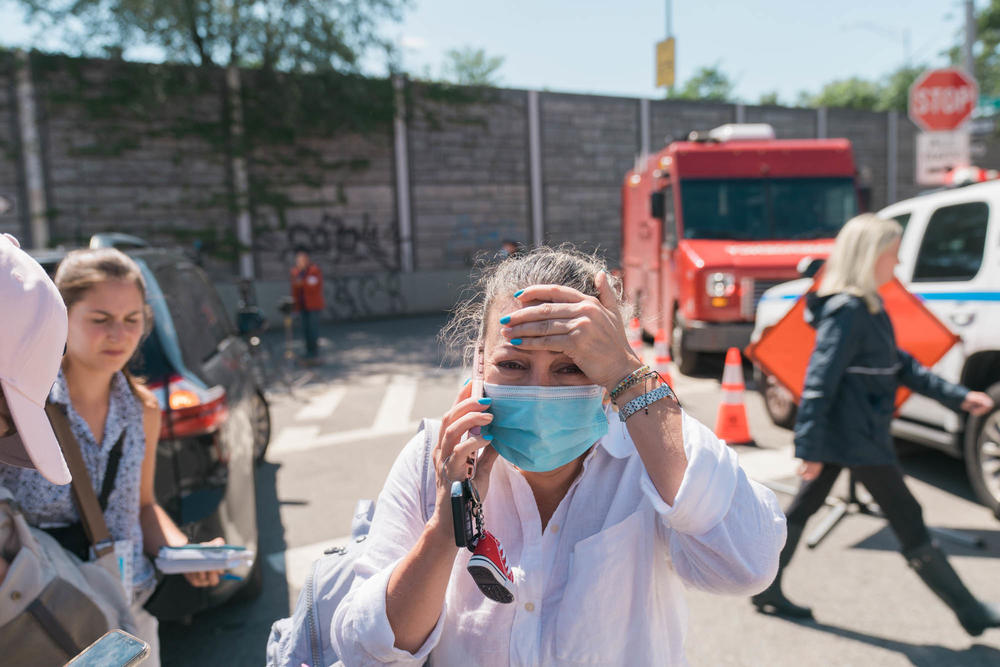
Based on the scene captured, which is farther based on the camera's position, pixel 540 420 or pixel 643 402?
pixel 540 420

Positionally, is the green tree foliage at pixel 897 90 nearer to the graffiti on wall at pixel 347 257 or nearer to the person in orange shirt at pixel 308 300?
the graffiti on wall at pixel 347 257

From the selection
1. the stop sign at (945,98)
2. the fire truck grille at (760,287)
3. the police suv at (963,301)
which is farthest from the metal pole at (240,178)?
the police suv at (963,301)

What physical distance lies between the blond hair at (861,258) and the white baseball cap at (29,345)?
3.29 m

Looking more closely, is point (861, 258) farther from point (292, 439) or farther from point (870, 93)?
point (870, 93)

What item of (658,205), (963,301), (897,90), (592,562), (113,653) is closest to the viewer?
(113,653)

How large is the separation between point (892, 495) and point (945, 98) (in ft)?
30.3

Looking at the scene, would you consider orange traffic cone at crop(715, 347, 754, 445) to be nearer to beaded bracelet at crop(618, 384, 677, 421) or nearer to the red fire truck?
the red fire truck

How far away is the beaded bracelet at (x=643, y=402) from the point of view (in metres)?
1.42

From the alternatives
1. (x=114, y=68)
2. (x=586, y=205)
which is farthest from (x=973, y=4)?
(x=114, y=68)

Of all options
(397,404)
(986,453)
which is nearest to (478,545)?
(986,453)

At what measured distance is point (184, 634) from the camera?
11.5 feet

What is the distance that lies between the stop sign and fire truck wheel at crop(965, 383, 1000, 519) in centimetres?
745

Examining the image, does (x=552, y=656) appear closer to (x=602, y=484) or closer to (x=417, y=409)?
(x=602, y=484)

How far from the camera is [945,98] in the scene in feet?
33.6
